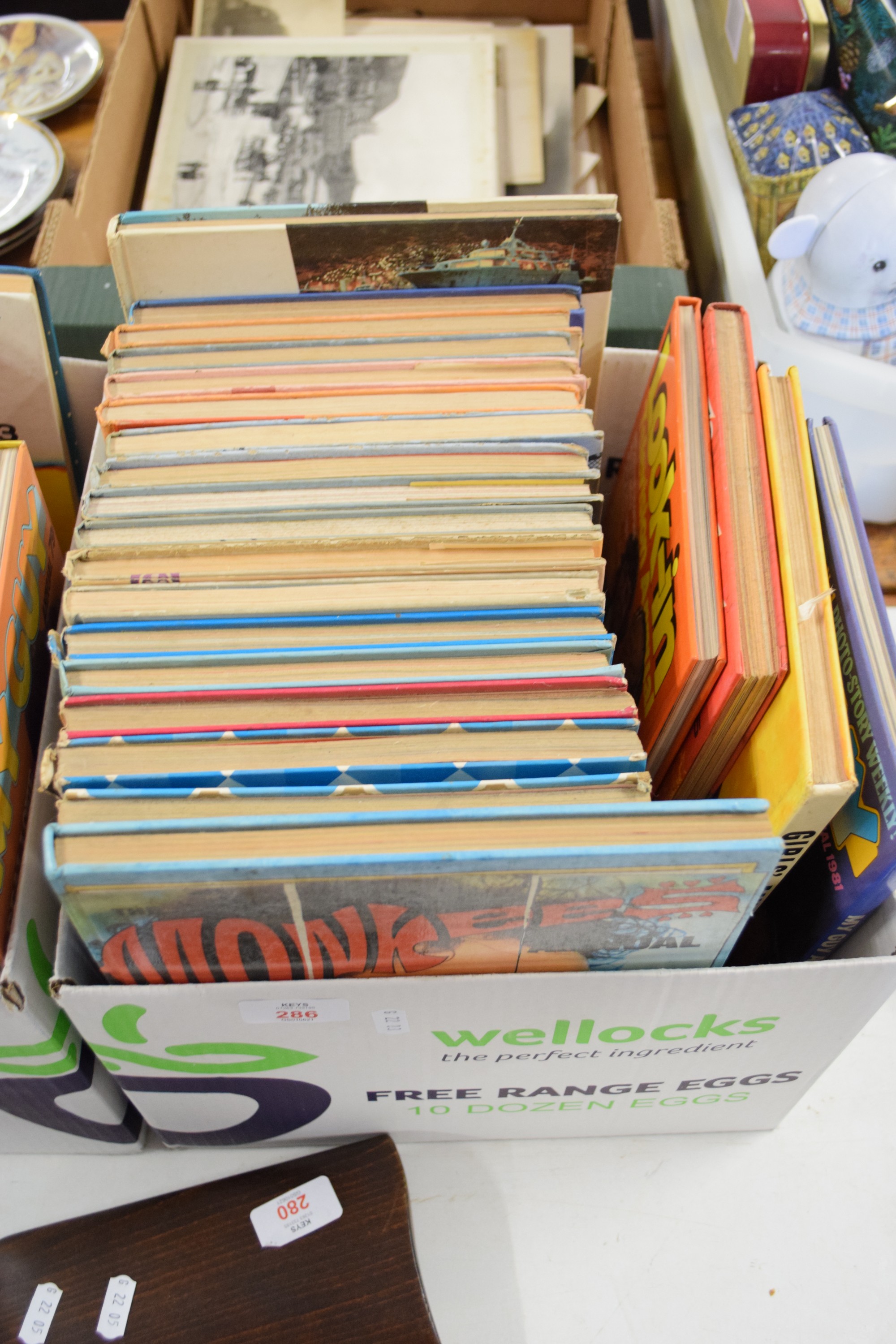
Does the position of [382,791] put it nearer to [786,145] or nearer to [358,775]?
[358,775]

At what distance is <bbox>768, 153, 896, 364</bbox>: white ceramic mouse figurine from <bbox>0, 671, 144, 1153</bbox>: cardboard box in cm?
77

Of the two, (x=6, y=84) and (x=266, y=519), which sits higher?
(x=6, y=84)

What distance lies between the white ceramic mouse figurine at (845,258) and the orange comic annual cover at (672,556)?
0.21 m

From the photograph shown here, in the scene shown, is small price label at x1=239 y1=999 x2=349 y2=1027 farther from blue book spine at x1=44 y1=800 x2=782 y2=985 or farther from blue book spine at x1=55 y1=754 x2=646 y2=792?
blue book spine at x1=55 y1=754 x2=646 y2=792

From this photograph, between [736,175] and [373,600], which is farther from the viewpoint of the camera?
[736,175]

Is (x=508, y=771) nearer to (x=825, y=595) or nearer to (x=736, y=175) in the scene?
(x=825, y=595)

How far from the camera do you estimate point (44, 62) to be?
1404 millimetres

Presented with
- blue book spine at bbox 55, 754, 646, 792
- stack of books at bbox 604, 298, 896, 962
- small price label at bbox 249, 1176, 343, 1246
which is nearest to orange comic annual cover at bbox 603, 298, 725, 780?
stack of books at bbox 604, 298, 896, 962

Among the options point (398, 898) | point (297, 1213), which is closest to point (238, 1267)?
point (297, 1213)

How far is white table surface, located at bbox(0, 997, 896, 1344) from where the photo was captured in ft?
2.37

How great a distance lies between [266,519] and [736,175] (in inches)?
31.9

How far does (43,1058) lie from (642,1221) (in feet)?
1.58

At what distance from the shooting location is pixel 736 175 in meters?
1.12

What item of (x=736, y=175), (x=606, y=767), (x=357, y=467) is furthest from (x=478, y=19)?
(x=606, y=767)
